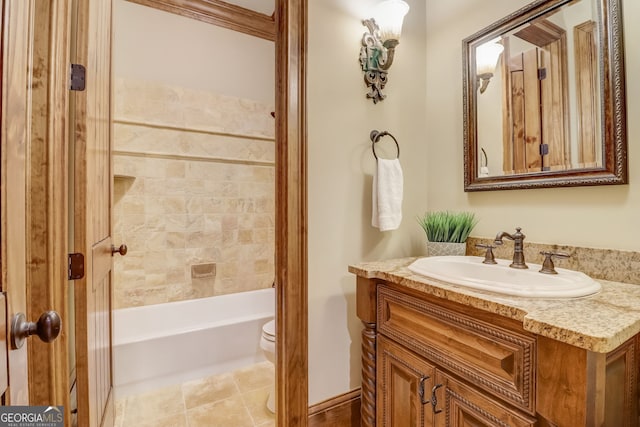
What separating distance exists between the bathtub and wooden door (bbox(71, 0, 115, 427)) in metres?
0.54

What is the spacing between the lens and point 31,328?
0.56 meters

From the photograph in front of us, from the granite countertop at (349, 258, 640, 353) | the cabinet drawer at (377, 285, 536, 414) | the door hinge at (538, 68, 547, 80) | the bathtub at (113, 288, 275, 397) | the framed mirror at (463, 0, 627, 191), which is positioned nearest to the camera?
the granite countertop at (349, 258, 640, 353)

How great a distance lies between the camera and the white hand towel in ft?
4.69

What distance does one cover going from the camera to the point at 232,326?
2139 mm

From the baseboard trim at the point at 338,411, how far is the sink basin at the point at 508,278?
30.2 inches

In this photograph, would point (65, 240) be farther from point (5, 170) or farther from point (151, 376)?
point (151, 376)

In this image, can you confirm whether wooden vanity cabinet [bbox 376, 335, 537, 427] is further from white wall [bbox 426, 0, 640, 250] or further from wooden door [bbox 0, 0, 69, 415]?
wooden door [bbox 0, 0, 69, 415]

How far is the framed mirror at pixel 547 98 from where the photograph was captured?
1062mm

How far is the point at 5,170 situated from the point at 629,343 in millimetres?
1460

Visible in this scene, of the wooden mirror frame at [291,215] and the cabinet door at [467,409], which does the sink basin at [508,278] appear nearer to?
the cabinet door at [467,409]

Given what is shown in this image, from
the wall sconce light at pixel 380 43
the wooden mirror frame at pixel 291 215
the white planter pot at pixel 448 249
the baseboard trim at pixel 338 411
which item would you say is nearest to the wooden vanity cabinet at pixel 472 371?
the baseboard trim at pixel 338 411

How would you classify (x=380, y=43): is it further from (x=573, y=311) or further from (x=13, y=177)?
(x=13, y=177)

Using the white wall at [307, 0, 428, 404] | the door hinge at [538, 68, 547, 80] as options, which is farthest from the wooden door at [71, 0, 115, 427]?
the door hinge at [538, 68, 547, 80]

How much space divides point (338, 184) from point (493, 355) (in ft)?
2.96
